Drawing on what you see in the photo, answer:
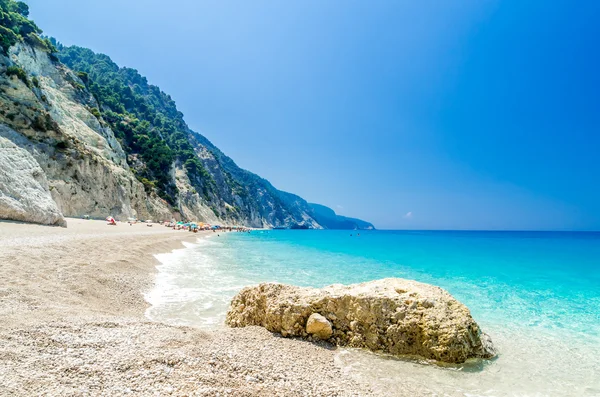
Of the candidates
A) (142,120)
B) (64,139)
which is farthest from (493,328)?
(142,120)

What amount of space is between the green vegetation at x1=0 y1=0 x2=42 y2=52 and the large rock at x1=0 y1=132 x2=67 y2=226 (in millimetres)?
27558

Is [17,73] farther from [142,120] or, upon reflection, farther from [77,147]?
[142,120]

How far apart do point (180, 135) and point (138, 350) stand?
11832cm

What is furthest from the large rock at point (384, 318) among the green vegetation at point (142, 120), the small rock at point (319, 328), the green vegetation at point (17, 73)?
the green vegetation at point (142, 120)

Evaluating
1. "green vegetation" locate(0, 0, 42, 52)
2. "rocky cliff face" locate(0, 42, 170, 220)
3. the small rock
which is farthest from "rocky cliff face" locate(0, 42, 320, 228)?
the small rock

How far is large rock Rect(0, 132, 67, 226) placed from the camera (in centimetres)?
1688

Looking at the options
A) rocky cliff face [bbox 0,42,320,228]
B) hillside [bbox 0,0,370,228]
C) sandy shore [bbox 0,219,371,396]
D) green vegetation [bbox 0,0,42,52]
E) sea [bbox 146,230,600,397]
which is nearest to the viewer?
sandy shore [bbox 0,219,371,396]

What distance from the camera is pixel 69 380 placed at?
317 cm

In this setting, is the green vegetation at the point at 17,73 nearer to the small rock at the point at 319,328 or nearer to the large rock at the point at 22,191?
the large rock at the point at 22,191

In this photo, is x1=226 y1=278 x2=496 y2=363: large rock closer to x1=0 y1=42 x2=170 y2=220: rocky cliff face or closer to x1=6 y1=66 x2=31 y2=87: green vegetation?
x1=0 y1=42 x2=170 y2=220: rocky cliff face

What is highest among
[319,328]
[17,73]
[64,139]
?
[17,73]

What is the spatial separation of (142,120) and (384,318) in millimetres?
103578

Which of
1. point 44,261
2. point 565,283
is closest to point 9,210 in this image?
point 44,261

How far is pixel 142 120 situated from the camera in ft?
301
